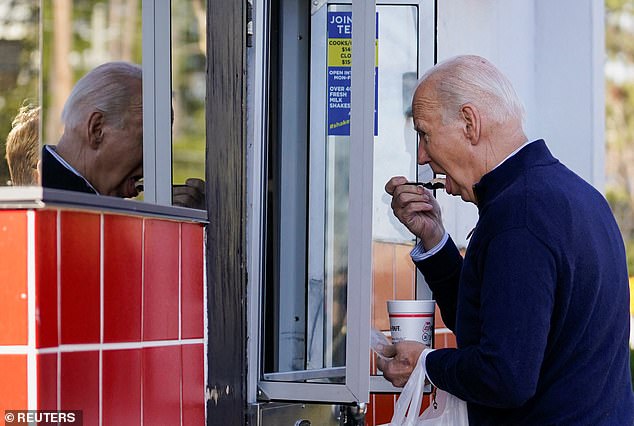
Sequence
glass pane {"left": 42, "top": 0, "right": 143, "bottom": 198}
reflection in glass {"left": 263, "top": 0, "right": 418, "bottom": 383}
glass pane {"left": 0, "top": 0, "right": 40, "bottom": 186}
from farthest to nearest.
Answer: reflection in glass {"left": 263, "top": 0, "right": 418, "bottom": 383}
glass pane {"left": 0, "top": 0, "right": 40, "bottom": 186}
glass pane {"left": 42, "top": 0, "right": 143, "bottom": 198}

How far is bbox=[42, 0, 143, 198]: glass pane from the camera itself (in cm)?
282

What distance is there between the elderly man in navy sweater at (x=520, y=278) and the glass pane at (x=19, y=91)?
1018 millimetres

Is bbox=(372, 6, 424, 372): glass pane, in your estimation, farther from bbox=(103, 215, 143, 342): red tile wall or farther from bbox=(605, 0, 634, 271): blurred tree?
bbox=(605, 0, 634, 271): blurred tree

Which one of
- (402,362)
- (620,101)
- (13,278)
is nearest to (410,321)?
(402,362)

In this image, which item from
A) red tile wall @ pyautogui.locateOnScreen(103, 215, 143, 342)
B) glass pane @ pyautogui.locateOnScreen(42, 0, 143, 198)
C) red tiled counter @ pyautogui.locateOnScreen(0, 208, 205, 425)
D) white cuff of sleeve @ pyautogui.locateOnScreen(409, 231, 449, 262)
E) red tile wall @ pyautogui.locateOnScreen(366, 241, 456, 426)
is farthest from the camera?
red tile wall @ pyautogui.locateOnScreen(366, 241, 456, 426)

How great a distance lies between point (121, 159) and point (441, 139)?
80 centimetres

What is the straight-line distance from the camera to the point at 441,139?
110 inches

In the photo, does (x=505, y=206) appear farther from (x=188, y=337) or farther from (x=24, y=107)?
(x=24, y=107)

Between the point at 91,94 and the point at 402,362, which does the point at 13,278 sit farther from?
the point at 402,362

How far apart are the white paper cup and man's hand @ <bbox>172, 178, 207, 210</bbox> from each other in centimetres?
57

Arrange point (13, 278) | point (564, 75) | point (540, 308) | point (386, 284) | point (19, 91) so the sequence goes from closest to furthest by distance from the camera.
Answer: point (13, 278) → point (540, 308) → point (19, 91) → point (386, 284) → point (564, 75)

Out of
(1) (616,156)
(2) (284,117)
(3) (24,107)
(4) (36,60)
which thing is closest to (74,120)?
(3) (24,107)

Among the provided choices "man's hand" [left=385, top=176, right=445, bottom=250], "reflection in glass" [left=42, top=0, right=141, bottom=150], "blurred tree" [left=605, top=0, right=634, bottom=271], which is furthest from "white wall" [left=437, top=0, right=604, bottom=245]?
"blurred tree" [left=605, top=0, right=634, bottom=271]

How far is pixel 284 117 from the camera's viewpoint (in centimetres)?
342
